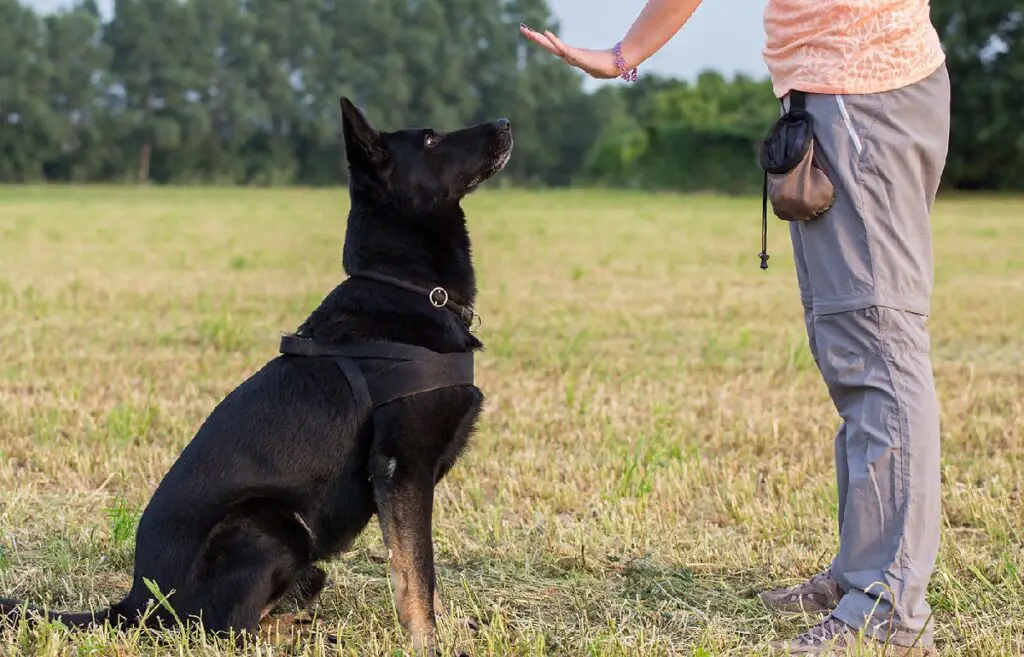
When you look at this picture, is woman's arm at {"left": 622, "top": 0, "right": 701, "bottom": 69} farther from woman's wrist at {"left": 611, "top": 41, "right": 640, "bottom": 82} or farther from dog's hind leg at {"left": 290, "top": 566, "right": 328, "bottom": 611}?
dog's hind leg at {"left": 290, "top": 566, "right": 328, "bottom": 611}

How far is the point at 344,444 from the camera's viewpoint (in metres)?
3.25

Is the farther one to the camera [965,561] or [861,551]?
[965,561]

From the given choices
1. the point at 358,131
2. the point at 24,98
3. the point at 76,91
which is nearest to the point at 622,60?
the point at 358,131

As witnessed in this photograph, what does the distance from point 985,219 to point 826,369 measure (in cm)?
2626

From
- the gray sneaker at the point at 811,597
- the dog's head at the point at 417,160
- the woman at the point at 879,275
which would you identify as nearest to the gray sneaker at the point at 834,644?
the woman at the point at 879,275

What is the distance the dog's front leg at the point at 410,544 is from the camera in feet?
10.6

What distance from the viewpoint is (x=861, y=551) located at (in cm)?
316

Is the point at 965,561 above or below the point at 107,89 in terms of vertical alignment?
below

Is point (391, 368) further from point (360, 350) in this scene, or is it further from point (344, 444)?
point (344, 444)

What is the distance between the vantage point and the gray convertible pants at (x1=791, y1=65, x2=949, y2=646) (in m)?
3.04

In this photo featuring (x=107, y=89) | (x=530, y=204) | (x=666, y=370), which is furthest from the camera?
(x=107, y=89)

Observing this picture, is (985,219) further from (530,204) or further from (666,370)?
(666,370)

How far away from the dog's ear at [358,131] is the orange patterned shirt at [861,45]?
133 cm

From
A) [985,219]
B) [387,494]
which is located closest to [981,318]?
[387,494]
